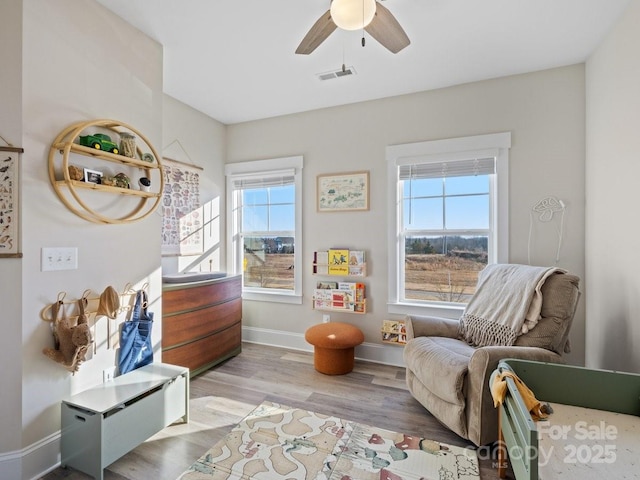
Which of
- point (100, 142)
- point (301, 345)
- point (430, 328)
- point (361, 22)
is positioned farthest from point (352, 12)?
point (301, 345)

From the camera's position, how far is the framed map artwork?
9.95ft

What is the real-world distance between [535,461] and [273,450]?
4.68 ft

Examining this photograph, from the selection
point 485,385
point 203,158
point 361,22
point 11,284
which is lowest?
point 485,385

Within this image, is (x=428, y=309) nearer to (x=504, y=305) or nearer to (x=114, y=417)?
(x=504, y=305)

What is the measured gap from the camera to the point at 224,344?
10.3 ft

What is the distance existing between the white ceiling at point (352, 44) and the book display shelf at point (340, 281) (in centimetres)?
162

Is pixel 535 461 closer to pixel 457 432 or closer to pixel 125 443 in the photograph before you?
pixel 457 432

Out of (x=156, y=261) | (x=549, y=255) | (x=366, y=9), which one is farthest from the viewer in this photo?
(x=549, y=255)

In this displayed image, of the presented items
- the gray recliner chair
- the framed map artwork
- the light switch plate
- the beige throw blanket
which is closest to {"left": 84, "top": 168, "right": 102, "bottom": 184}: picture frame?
the light switch plate

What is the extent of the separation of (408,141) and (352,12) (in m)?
1.74

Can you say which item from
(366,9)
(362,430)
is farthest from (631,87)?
(362,430)

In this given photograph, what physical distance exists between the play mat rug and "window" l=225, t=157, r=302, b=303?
1.60m

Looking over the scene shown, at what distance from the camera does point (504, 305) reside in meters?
2.21

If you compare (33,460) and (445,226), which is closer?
(33,460)
